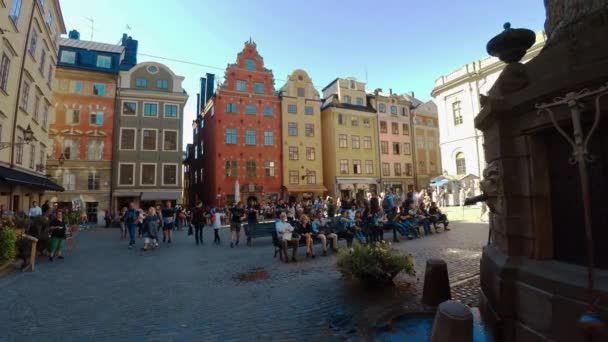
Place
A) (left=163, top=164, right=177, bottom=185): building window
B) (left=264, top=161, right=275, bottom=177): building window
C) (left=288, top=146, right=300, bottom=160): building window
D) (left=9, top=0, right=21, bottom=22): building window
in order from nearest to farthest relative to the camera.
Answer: (left=9, top=0, right=21, bottom=22): building window → (left=163, top=164, right=177, bottom=185): building window → (left=264, top=161, right=275, bottom=177): building window → (left=288, top=146, right=300, bottom=160): building window

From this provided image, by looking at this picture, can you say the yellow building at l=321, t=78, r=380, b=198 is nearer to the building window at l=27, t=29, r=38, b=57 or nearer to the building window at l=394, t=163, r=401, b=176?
the building window at l=394, t=163, r=401, b=176

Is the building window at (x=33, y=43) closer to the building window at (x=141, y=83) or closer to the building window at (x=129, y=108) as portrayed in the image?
the building window at (x=129, y=108)

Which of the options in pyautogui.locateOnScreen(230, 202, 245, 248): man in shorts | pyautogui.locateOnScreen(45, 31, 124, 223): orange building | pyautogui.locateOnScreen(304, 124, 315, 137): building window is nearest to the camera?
pyautogui.locateOnScreen(230, 202, 245, 248): man in shorts

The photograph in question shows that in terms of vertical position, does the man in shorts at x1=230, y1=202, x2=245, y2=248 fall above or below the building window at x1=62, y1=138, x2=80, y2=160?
below

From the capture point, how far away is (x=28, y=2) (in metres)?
18.1

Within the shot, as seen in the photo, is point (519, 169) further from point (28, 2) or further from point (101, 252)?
point (28, 2)

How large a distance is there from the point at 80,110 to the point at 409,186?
3996 cm

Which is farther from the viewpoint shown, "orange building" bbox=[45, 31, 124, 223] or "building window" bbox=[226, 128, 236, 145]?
"building window" bbox=[226, 128, 236, 145]

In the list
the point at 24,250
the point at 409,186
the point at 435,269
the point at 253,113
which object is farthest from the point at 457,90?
the point at 24,250

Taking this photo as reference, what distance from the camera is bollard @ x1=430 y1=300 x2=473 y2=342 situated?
2.94 m

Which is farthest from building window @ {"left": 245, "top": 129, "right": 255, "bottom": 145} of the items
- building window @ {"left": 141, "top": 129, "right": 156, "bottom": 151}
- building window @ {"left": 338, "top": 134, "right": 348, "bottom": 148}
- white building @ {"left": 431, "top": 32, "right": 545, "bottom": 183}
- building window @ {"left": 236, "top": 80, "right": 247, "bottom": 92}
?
white building @ {"left": 431, "top": 32, "right": 545, "bottom": 183}

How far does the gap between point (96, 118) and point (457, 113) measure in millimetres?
37919

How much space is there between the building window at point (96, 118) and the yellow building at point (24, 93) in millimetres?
7255

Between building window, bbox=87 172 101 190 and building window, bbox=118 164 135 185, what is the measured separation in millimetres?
1871
